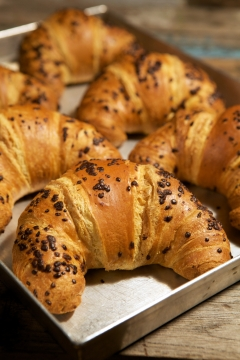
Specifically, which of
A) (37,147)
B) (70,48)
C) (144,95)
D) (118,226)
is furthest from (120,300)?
(70,48)

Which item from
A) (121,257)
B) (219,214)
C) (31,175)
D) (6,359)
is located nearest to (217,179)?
(219,214)

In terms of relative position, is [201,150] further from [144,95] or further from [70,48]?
[70,48]

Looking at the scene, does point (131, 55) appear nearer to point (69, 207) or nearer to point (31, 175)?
point (31, 175)

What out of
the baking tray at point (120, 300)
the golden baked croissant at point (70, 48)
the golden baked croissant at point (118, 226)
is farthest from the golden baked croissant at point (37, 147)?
the golden baked croissant at point (70, 48)

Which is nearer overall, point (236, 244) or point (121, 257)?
point (121, 257)

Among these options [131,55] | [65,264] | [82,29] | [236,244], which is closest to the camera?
[65,264]

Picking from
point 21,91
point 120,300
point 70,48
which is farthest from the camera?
point 70,48
